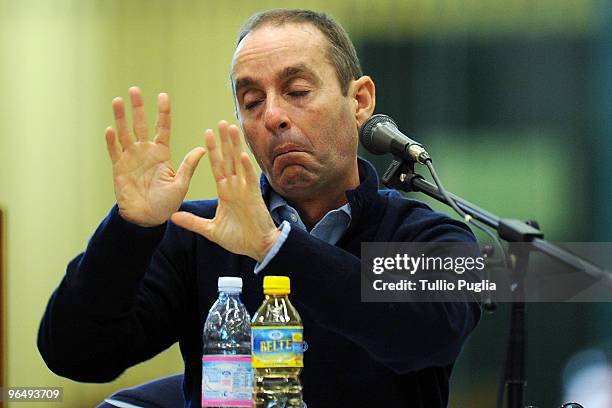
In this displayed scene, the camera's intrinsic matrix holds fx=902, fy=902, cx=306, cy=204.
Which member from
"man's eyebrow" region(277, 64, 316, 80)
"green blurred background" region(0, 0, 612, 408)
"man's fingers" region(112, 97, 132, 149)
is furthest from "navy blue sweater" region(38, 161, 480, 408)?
"green blurred background" region(0, 0, 612, 408)

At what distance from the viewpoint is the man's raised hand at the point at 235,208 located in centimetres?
123

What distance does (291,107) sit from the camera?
5.13ft

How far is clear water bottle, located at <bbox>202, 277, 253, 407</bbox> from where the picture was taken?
1.25 metres

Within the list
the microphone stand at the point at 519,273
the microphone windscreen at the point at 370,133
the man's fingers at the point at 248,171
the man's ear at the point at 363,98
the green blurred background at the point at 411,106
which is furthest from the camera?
the green blurred background at the point at 411,106

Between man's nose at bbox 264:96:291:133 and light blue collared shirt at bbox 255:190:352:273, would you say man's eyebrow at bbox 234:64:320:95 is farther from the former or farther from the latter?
light blue collared shirt at bbox 255:190:352:273

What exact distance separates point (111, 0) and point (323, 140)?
2239mm

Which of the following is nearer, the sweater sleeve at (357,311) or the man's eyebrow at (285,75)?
the sweater sleeve at (357,311)

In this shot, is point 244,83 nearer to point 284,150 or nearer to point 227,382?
point 284,150

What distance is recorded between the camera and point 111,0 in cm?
357

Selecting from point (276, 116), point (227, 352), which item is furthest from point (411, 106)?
point (227, 352)

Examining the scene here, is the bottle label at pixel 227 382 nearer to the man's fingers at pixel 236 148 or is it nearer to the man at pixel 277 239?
the man at pixel 277 239

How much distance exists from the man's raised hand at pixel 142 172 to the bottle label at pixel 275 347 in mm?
245

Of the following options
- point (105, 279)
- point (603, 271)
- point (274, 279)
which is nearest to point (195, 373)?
point (105, 279)

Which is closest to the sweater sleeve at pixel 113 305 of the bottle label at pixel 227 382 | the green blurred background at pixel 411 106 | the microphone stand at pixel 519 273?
the bottle label at pixel 227 382
